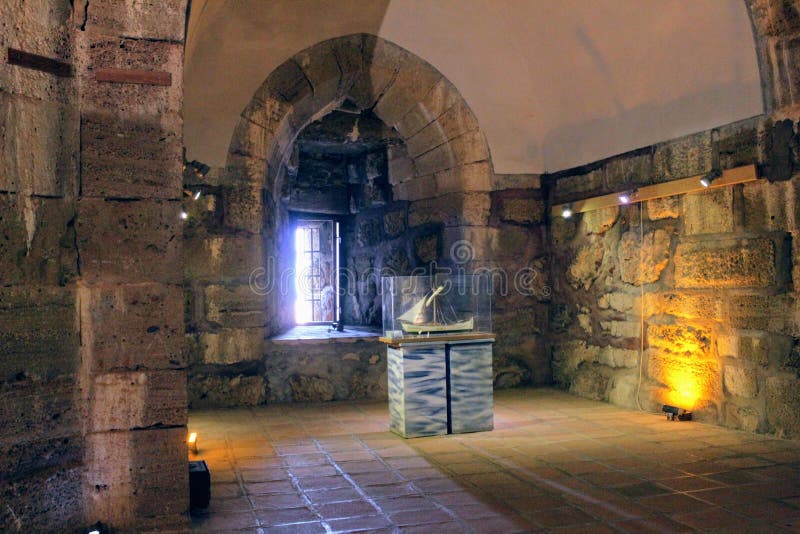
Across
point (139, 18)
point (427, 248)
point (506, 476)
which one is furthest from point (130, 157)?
point (427, 248)

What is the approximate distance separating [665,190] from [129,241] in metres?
3.41

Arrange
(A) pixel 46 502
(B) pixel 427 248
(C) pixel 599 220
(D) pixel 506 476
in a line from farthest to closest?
1. (B) pixel 427 248
2. (C) pixel 599 220
3. (D) pixel 506 476
4. (A) pixel 46 502

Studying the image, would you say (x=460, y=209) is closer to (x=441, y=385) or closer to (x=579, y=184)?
(x=579, y=184)

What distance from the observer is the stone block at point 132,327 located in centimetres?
280

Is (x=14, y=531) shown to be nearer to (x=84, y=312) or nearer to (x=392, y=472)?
(x=84, y=312)

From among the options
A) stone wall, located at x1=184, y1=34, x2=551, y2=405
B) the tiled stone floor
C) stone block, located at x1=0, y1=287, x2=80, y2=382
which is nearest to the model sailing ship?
the tiled stone floor

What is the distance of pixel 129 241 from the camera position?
283 cm

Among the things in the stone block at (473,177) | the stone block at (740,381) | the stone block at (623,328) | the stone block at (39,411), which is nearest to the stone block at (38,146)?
the stone block at (39,411)

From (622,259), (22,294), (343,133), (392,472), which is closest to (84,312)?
(22,294)

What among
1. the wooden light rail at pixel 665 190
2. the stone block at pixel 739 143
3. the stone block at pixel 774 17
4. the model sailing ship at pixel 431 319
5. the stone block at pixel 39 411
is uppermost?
the stone block at pixel 774 17

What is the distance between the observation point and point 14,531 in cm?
255

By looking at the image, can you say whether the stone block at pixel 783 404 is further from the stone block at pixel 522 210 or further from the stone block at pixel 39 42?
the stone block at pixel 39 42

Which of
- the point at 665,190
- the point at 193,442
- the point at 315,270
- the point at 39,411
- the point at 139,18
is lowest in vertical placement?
the point at 193,442

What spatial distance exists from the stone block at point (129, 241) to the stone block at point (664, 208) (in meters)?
3.26
